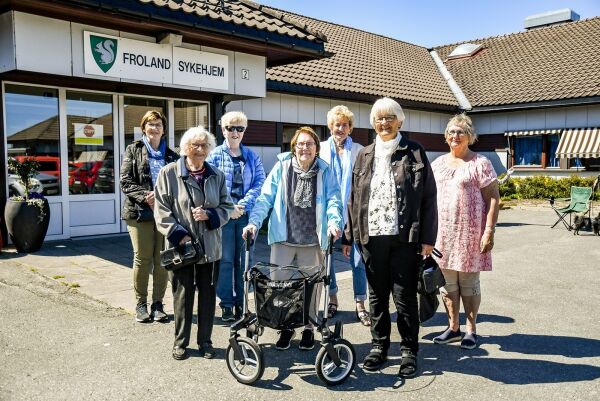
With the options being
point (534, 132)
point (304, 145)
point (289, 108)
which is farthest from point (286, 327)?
point (534, 132)

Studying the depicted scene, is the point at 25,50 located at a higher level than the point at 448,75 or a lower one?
lower

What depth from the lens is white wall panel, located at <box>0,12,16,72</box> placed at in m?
7.20

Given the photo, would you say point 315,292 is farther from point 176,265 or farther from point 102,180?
point 102,180

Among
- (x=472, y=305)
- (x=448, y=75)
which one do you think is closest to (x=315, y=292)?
(x=472, y=305)

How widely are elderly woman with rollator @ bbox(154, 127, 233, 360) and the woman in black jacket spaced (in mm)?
672

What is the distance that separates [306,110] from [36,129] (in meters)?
7.21

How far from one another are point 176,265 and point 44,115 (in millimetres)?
6112

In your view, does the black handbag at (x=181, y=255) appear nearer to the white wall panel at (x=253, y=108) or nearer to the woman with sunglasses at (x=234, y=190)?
the woman with sunglasses at (x=234, y=190)

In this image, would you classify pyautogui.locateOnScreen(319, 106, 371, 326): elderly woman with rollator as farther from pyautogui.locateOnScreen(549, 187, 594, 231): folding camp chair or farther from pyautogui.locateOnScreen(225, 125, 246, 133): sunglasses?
pyautogui.locateOnScreen(549, 187, 594, 231): folding camp chair

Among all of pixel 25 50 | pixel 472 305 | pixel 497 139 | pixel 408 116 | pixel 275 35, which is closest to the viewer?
pixel 472 305

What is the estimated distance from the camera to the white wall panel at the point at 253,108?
12758 millimetres

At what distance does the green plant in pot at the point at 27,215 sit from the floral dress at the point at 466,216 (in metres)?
6.20

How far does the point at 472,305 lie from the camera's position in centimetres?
464

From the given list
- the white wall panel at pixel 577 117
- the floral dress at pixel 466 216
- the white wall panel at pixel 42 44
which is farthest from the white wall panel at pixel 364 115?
the floral dress at pixel 466 216
